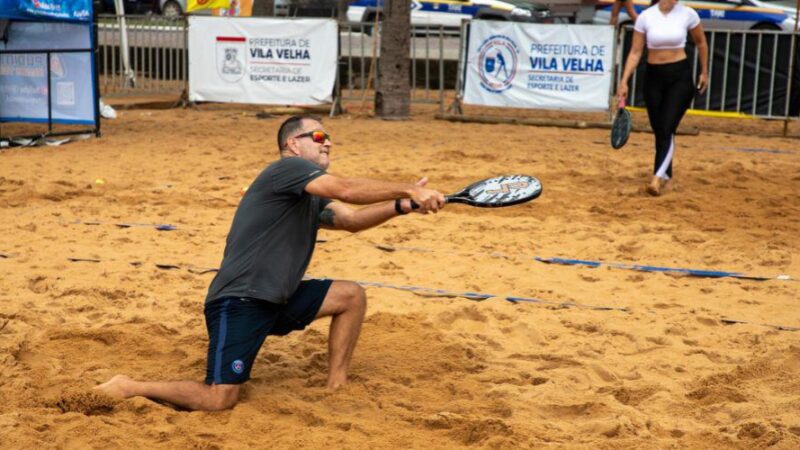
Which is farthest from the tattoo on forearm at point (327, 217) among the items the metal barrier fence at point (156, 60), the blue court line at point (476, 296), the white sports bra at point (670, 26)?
the metal barrier fence at point (156, 60)

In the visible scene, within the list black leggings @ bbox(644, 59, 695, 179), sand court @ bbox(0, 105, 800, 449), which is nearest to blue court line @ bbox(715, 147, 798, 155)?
sand court @ bbox(0, 105, 800, 449)

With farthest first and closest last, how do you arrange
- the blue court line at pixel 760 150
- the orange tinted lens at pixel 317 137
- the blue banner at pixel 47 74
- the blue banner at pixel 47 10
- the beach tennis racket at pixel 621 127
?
the blue banner at pixel 47 74
the blue court line at pixel 760 150
the blue banner at pixel 47 10
the beach tennis racket at pixel 621 127
the orange tinted lens at pixel 317 137

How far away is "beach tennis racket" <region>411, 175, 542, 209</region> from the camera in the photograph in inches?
195

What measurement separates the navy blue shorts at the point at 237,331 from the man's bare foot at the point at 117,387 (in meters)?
0.35

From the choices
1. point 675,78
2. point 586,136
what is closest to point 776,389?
point 675,78

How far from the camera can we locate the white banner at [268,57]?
1591 cm

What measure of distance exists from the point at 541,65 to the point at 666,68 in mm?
5595

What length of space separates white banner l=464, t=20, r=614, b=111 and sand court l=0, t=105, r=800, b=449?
3.75 metres

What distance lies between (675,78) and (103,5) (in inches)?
930

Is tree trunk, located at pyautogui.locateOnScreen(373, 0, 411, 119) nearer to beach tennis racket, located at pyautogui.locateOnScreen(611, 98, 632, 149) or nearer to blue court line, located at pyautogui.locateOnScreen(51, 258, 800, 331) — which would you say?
beach tennis racket, located at pyautogui.locateOnScreen(611, 98, 632, 149)

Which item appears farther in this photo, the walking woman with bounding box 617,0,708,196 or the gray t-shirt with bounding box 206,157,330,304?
the walking woman with bounding box 617,0,708,196

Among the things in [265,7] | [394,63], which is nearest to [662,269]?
[394,63]

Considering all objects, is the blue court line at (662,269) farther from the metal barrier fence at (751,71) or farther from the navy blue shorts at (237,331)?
the metal barrier fence at (751,71)

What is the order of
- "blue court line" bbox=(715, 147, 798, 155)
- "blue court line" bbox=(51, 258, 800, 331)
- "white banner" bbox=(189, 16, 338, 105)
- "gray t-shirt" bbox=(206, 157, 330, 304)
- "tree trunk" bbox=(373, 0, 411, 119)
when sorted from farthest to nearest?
"white banner" bbox=(189, 16, 338, 105)
"tree trunk" bbox=(373, 0, 411, 119)
"blue court line" bbox=(715, 147, 798, 155)
"blue court line" bbox=(51, 258, 800, 331)
"gray t-shirt" bbox=(206, 157, 330, 304)
